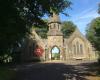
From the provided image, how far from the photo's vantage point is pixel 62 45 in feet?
239

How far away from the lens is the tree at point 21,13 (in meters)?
19.2

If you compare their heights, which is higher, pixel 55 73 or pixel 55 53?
pixel 55 53

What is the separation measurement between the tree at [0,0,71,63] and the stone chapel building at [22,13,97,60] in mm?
45820

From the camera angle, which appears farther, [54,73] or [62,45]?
[62,45]

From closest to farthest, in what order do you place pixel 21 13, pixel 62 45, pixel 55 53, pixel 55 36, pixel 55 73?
1. pixel 21 13
2. pixel 55 73
3. pixel 55 53
4. pixel 62 45
5. pixel 55 36

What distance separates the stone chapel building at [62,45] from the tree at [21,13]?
150 feet

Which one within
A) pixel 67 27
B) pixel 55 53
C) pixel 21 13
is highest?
pixel 67 27

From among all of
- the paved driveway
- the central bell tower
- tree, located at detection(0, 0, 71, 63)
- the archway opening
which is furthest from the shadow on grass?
the central bell tower

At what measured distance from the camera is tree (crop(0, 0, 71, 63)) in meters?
19.2

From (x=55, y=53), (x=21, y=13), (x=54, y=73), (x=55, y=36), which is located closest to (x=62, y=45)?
(x=55, y=53)

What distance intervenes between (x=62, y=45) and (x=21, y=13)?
51.4m

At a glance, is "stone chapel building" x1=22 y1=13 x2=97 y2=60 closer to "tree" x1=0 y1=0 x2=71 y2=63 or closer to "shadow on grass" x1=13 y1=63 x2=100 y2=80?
"shadow on grass" x1=13 y1=63 x2=100 y2=80

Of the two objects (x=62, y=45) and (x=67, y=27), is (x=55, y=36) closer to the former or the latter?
(x=62, y=45)

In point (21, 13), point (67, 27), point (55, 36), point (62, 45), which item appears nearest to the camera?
point (21, 13)
